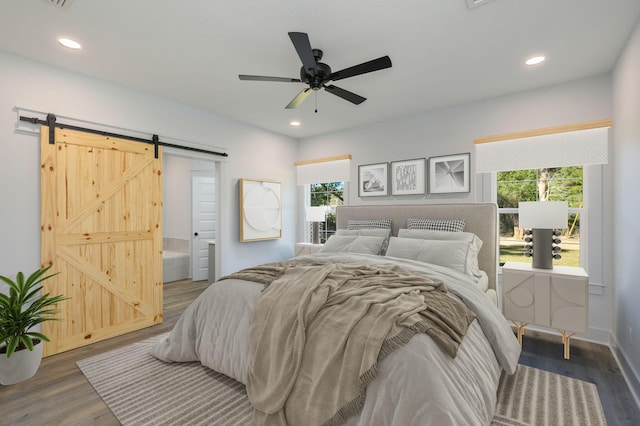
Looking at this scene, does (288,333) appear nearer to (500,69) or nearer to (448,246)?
(448,246)

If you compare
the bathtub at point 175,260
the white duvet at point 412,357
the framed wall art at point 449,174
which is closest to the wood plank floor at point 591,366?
the white duvet at point 412,357

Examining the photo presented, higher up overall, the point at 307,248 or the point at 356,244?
the point at 356,244

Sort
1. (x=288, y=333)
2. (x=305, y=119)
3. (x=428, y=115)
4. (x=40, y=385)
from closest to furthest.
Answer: (x=288, y=333) < (x=40, y=385) < (x=428, y=115) < (x=305, y=119)

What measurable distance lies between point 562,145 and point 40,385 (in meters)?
5.11

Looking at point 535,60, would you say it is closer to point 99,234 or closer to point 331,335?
point 331,335

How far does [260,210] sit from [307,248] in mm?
988

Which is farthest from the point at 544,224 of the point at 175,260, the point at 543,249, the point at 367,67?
the point at 175,260

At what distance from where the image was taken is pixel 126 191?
10.9 feet

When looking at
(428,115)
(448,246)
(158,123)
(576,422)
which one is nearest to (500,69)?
(428,115)

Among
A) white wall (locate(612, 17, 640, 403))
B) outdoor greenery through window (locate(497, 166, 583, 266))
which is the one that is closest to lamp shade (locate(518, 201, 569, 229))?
white wall (locate(612, 17, 640, 403))

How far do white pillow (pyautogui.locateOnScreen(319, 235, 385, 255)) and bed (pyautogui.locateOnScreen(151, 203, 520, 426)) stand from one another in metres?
0.88

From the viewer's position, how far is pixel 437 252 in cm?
301

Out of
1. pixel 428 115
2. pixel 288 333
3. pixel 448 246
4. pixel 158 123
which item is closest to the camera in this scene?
pixel 288 333

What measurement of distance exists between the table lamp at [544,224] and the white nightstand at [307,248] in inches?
110
